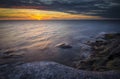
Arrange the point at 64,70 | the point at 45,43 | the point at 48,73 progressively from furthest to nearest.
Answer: the point at 45,43 → the point at 64,70 → the point at 48,73

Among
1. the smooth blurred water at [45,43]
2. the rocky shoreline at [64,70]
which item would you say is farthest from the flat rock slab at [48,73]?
the smooth blurred water at [45,43]

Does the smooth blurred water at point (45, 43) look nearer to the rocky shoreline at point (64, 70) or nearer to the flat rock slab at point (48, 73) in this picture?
the rocky shoreline at point (64, 70)

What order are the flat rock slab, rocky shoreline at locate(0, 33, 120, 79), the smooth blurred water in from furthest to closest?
1. the smooth blurred water
2. rocky shoreline at locate(0, 33, 120, 79)
3. the flat rock slab

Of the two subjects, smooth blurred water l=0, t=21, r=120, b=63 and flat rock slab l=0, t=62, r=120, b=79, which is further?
smooth blurred water l=0, t=21, r=120, b=63

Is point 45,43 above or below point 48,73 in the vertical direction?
below

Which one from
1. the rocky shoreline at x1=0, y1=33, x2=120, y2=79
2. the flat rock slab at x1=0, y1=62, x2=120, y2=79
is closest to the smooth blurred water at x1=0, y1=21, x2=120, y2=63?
the rocky shoreline at x1=0, y1=33, x2=120, y2=79

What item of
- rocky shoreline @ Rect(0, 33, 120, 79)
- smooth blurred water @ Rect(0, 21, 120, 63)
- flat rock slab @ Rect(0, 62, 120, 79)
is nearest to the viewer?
flat rock slab @ Rect(0, 62, 120, 79)

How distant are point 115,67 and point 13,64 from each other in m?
10.1

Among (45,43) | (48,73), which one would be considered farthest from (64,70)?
(45,43)

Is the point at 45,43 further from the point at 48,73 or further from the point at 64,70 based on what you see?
the point at 48,73

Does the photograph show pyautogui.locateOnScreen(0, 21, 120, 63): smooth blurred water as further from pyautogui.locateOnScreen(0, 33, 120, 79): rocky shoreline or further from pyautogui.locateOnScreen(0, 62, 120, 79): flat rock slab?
pyautogui.locateOnScreen(0, 62, 120, 79): flat rock slab

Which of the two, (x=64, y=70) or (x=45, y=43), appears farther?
(x=45, y=43)

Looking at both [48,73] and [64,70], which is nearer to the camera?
[48,73]

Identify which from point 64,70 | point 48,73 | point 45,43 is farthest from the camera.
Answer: point 45,43
